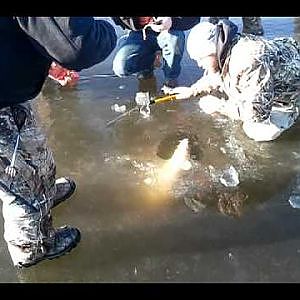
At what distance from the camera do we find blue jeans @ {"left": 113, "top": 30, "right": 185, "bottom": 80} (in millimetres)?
4270

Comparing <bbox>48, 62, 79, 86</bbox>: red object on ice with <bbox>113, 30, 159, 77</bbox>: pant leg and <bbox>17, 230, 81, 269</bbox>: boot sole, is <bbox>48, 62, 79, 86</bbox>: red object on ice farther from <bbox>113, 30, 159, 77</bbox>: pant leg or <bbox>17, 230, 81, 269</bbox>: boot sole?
<bbox>17, 230, 81, 269</bbox>: boot sole

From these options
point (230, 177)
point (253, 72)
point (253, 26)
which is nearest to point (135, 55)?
point (253, 26)

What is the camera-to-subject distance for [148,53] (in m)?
4.41

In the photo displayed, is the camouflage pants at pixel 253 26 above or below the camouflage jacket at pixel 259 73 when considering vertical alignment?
below

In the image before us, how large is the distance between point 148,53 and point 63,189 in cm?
179

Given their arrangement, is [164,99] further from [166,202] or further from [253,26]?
[253,26]

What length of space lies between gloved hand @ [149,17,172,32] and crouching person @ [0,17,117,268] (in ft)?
5.61

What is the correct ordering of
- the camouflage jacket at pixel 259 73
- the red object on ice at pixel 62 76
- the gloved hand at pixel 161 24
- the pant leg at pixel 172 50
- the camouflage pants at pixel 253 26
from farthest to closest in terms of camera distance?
the camouflage pants at pixel 253 26 < the red object on ice at pixel 62 76 < the pant leg at pixel 172 50 < the gloved hand at pixel 161 24 < the camouflage jacket at pixel 259 73

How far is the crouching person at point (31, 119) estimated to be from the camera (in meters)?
2.06

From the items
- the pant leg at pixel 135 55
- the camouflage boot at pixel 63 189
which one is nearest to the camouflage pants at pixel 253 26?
the pant leg at pixel 135 55

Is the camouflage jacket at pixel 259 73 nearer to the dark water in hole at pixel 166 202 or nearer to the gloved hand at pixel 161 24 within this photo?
the dark water in hole at pixel 166 202

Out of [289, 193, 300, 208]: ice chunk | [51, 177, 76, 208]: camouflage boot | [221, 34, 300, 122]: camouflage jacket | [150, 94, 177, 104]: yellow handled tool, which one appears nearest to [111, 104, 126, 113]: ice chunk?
[150, 94, 177, 104]: yellow handled tool
